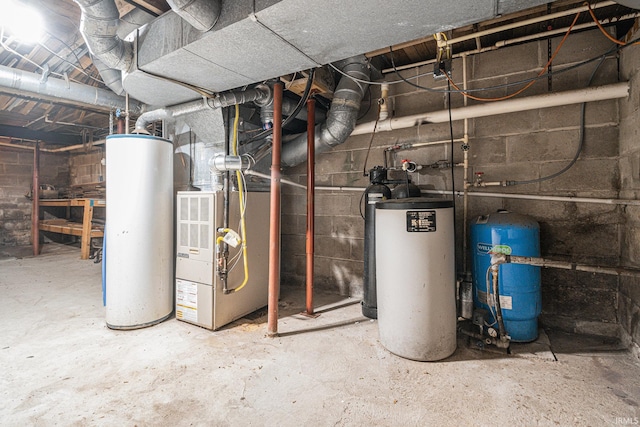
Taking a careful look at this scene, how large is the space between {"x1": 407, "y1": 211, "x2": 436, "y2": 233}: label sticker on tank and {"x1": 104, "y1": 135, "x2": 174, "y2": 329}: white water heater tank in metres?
1.82

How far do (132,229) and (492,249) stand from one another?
2.45m

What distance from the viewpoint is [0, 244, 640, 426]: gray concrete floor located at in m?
1.30

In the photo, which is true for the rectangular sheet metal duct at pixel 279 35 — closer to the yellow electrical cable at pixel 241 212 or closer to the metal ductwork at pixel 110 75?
the yellow electrical cable at pixel 241 212

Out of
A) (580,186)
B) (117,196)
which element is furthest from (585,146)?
(117,196)

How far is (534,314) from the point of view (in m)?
1.89

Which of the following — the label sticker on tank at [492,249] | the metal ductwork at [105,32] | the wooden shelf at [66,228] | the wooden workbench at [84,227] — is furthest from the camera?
the wooden shelf at [66,228]

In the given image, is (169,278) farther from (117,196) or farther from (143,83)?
(143,83)

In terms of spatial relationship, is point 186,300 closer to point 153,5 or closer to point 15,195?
point 153,5

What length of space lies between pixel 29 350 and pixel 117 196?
3.54 ft

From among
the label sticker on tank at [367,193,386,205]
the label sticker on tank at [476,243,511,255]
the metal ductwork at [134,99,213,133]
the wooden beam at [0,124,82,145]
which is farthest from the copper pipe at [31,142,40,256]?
the label sticker on tank at [476,243,511,255]

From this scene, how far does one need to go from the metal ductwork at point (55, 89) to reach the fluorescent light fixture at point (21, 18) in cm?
87

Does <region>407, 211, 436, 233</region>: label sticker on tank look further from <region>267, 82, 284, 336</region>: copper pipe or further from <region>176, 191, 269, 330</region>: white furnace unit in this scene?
<region>176, 191, 269, 330</region>: white furnace unit

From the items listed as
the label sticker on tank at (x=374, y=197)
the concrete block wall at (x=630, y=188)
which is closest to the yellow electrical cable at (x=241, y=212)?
the label sticker on tank at (x=374, y=197)

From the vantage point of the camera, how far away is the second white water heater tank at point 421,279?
1712 mm
